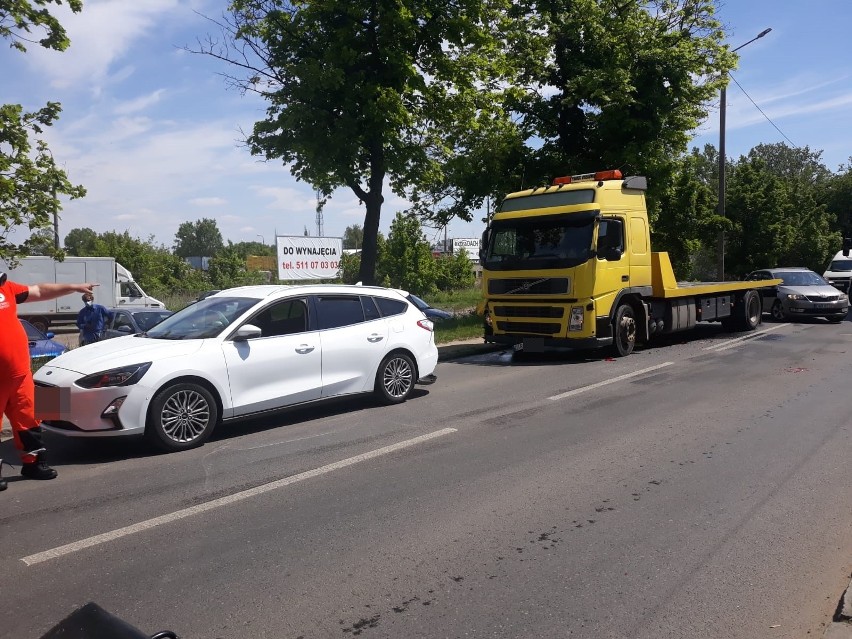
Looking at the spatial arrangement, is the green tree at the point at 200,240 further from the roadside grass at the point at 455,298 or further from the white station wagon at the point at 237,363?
the white station wagon at the point at 237,363

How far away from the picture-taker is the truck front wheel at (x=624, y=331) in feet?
44.1

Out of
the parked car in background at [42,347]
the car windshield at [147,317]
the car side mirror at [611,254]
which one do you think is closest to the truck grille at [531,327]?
the car side mirror at [611,254]

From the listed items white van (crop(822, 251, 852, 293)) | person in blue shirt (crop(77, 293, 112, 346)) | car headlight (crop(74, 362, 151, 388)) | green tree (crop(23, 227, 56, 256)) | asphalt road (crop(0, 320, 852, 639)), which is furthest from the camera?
white van (crop(822, 251, 852, 293))

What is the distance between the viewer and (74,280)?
27844 millimetres

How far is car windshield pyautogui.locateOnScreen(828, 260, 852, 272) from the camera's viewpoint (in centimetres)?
2940

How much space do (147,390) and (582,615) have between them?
473cm

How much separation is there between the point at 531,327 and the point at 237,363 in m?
6.93

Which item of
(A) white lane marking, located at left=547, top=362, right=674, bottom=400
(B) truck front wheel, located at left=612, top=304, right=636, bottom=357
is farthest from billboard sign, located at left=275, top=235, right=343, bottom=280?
(A) white lane marking, located at left=547, top=362, right=674, bottom=400

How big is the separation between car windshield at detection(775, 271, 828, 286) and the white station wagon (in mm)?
15699

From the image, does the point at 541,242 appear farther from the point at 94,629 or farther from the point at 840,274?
the point at 840,274

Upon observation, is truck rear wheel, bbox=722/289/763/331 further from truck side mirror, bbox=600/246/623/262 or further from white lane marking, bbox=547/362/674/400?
truck side mirror, bbox=600/246/623/262

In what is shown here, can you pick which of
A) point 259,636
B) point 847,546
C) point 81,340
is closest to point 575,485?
point 847,546

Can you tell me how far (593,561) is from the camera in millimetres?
4359

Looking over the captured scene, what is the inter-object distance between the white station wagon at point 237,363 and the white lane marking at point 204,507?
62.1 inches
